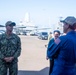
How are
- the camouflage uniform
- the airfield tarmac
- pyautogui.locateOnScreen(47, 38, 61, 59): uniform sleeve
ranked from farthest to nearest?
the airfield tarmac → the camouflage uniform → pyautogui.locateOnScreen(47, 38, 61, 59): uniform sleeve

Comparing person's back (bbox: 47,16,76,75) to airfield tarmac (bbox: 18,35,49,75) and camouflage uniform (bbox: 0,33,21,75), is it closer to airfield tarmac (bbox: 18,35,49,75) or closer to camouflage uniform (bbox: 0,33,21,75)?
camouflage uniform (bbox: 0,33,21,75)

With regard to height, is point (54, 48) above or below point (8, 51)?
above

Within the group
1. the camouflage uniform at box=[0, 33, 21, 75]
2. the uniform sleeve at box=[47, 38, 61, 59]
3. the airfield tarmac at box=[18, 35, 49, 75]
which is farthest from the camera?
the airfield tarmac at box=[18, 35, 49, 75]

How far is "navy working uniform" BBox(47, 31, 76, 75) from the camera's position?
149 inches

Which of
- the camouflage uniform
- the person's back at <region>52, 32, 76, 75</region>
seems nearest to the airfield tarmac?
the camouflage uniform

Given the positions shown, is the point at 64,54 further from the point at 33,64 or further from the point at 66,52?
the point at 33,64

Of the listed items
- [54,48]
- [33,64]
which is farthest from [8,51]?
[33,64]

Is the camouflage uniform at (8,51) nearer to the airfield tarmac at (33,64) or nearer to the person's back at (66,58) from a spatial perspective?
the person's back at (66,58)

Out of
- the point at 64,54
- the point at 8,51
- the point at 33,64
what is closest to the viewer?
the point at 64,54

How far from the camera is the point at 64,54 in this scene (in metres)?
3.79

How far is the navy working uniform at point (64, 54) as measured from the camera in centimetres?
378

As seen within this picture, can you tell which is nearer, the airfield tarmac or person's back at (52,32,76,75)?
person's back at (52,32,76,75)

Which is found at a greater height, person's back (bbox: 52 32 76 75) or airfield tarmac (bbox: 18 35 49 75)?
person's back (bbox: 52 32 76 75)

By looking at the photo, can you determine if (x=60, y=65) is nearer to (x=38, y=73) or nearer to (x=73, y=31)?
(x=73, y=31)
